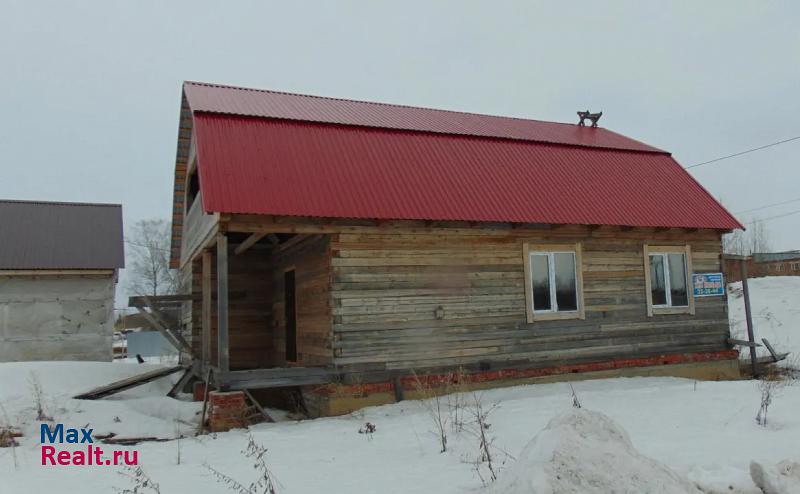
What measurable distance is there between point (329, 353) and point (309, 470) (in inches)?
165

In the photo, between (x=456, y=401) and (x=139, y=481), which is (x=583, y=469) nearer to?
(x=139, y=481)

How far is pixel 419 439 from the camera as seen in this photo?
877cm

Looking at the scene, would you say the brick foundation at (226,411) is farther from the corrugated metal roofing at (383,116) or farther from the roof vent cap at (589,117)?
the roof vent cap at (589,117)

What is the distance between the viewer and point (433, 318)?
12281mm

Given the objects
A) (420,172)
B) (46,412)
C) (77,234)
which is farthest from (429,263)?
(77,234)

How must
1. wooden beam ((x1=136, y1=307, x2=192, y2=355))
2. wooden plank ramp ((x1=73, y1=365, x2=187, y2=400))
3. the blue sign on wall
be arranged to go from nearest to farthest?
1. wooden plank ramp ((x1=73, y1=365, x2=187, y2=400))
2. the blue sign on wall
3. wooden beam ((x1=136, y1=307, x2=192, y2=355))

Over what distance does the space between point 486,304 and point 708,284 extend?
6.03 m

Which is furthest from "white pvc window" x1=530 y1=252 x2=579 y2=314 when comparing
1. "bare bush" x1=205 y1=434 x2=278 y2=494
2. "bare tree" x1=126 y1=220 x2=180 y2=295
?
"bare tree" x1=126 y1=220 x2=180 y2=295

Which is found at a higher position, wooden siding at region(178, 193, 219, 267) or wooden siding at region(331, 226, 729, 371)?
wooden siding at region(178, 193, 219, 267)

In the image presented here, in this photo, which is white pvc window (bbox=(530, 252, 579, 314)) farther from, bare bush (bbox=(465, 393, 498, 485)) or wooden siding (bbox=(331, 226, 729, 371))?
bare bush (bbox=(465, 393, 498, 485))

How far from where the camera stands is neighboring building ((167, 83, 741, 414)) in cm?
1150

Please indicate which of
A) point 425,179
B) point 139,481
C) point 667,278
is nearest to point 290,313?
point 425,179

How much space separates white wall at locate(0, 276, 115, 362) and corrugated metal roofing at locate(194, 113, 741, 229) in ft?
43.5

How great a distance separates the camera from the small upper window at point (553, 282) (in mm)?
13367
